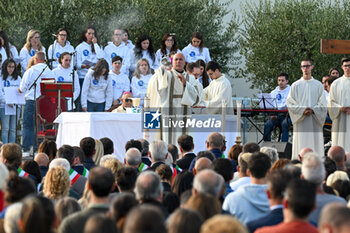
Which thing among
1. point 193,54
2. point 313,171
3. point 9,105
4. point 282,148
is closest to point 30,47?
point 9,105

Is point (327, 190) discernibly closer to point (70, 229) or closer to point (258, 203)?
point (258, 203)

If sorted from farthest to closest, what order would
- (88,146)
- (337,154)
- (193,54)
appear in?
(193,54) < (88,146) < (337,154)

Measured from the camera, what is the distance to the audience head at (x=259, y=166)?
7.54m

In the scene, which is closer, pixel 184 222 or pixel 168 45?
pixel 184 222

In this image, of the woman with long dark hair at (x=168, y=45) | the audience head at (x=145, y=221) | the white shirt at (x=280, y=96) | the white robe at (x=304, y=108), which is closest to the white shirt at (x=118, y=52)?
the woman with long dark hair at (x=168, y=45)

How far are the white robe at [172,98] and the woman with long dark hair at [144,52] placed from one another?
16.8 feet

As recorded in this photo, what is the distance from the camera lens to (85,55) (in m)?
19.6

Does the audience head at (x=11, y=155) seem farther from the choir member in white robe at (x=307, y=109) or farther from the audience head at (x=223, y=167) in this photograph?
the choir member in white robe at (x=307, y=109)

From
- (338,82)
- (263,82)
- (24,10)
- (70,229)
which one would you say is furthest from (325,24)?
(70,229)

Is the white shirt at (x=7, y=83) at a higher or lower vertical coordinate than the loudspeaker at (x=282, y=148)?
higher

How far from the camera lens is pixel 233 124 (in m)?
15.7

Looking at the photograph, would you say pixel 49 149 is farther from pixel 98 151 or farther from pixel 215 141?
pixel 215 141

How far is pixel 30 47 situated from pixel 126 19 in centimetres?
884

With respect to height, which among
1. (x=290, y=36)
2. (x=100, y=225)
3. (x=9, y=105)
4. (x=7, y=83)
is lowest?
(x=100, y=225)
